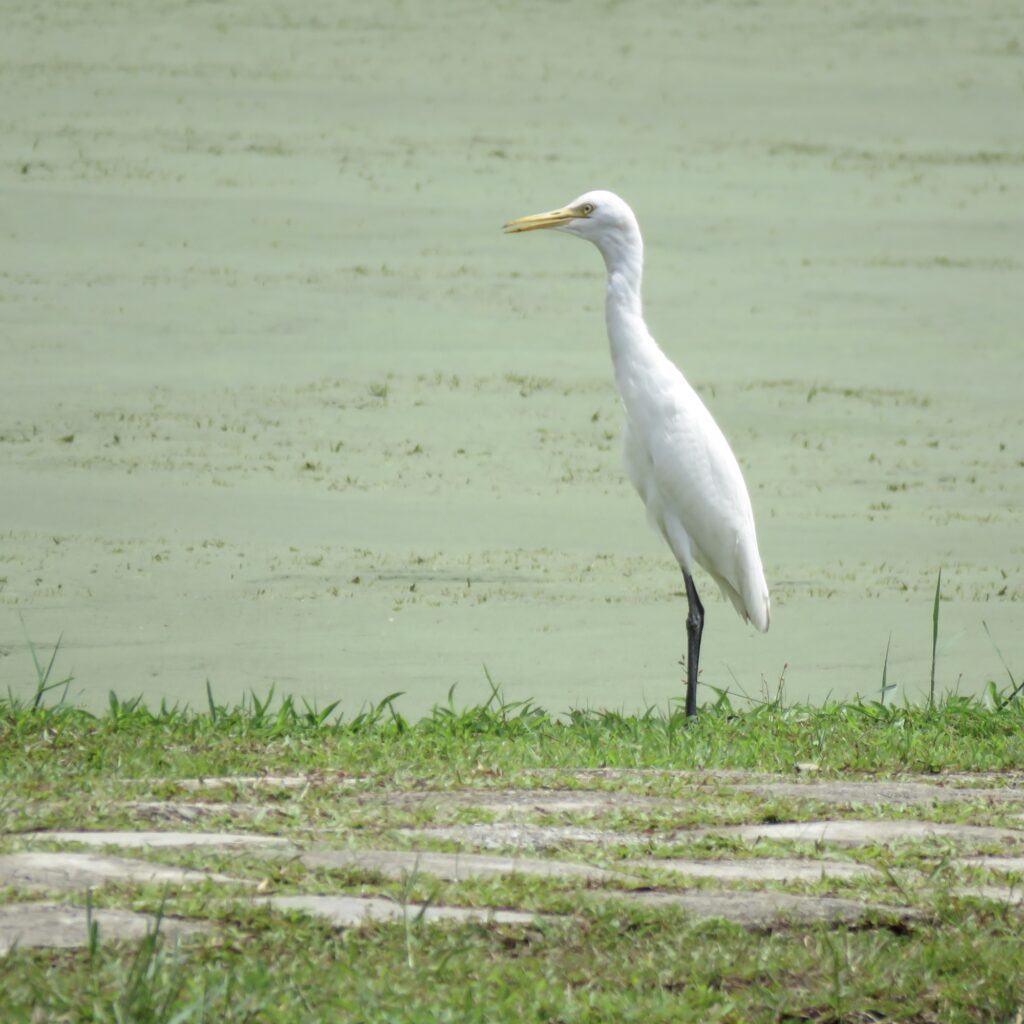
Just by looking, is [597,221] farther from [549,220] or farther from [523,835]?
[523,835]

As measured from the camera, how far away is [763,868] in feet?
7.73

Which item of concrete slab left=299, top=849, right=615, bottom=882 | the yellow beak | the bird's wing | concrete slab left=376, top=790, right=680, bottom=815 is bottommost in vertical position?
concrete slab left=376, top=790, right=680, bottom=815

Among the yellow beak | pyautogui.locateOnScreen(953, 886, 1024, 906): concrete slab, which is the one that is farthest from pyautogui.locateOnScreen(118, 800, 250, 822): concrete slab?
the yellow beak

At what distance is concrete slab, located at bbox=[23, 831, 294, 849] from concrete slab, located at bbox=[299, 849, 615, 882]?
0.31 feet

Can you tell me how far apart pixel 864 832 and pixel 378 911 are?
851 mm

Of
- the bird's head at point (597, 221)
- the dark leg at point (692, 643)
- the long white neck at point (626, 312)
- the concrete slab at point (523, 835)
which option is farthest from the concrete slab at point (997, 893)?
the bird's head at point (597, 221)

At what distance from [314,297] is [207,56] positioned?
2597 mm

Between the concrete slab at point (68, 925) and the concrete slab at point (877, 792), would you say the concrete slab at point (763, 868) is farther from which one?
the concrete slab at point (68, 925)

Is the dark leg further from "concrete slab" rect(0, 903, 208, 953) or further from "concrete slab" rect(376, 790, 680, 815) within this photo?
"concrete slab" rect(0, 903, 208, 953)

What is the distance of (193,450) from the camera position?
19.1 feet

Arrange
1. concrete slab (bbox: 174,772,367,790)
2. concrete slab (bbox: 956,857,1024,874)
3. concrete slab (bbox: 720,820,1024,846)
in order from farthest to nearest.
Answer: concrete slab (bbox: 174,772,367,790) → concrete slab (bbox: 720,820,1024,846) → concrete slab (bbox: 956,857,1024,874)

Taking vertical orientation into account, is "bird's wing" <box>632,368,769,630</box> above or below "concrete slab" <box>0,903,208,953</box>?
above

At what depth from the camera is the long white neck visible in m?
4.50

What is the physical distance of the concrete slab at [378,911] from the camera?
Result: 2.03m
